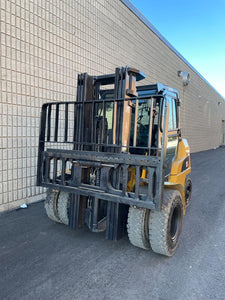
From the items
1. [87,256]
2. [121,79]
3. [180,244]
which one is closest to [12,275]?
[87,256]

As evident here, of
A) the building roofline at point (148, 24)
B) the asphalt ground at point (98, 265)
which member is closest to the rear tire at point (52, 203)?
the asphalt ground at point (98, 265)

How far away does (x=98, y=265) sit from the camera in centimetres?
264

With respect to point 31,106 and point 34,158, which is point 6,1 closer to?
point 31,106

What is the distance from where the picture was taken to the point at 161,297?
6.96ft

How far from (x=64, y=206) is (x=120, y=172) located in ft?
4.21

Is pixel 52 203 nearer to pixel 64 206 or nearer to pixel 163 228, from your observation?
pixel 64 206

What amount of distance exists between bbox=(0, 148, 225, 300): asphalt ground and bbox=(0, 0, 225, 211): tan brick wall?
1.17 meters

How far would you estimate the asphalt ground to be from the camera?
86.0 inches

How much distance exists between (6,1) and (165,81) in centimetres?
970

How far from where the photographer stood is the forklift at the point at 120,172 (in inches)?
97.0

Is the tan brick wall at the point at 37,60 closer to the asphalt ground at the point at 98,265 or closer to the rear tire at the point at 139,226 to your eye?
the asphalt ground at the point at 98,265

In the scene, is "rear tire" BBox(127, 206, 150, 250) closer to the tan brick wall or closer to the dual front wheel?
the dual front wheel

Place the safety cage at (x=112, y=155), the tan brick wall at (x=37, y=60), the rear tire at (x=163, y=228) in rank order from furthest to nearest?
the tan brick wall at (x=37, y=60) → the rear tire at (x=163, y=228) → the safety cage at (x=112, y=155)

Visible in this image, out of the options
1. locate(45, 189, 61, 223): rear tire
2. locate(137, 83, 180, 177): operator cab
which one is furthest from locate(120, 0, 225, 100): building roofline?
locate(45, 189, 61, 223): rear tire
